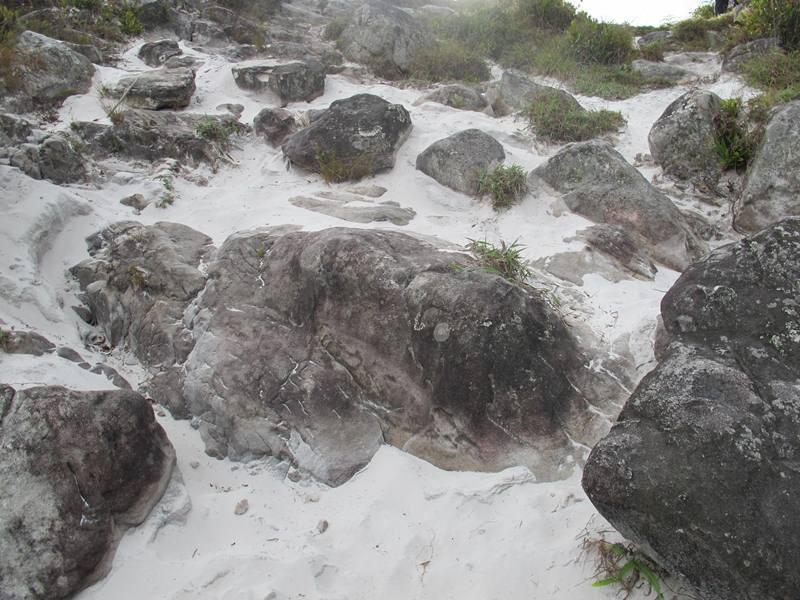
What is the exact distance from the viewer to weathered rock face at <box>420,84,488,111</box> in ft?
28.6

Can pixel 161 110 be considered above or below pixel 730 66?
below

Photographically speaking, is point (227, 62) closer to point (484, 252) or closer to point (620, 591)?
point (484, 252)

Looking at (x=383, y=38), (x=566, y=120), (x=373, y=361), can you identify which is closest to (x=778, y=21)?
(x=566, y=120)

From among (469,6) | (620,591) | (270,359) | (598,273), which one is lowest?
(270,359)

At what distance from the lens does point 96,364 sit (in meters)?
4.43

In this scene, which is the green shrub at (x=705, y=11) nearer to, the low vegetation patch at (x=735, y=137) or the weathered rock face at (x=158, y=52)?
the low vegetation patch at (x=735, y=137)

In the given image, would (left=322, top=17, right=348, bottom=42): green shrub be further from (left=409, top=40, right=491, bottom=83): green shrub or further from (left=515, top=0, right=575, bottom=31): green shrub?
(left=515, top=0, right=575, bottom=31): green shrub

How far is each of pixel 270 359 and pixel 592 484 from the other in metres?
2.62

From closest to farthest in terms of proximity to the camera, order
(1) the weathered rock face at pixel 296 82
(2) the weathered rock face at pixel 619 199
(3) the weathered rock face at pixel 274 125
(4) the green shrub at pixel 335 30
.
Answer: (2) the weathered rock face at pixel 619 199, (3) the weathered rock face at pixel 274 125, (1) the weathered rock face at pixel 296 82, (4) the green shrub at pixel 335 30

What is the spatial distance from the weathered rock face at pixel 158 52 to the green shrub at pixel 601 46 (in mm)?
7470

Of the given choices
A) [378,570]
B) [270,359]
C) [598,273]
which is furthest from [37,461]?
[598,273]

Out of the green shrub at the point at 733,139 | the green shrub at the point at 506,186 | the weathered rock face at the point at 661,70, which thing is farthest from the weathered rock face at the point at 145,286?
the weathered rock face at the point at 661,70

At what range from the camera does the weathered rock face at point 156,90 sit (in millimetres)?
7992

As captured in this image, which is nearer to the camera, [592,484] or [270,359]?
[592,484]
